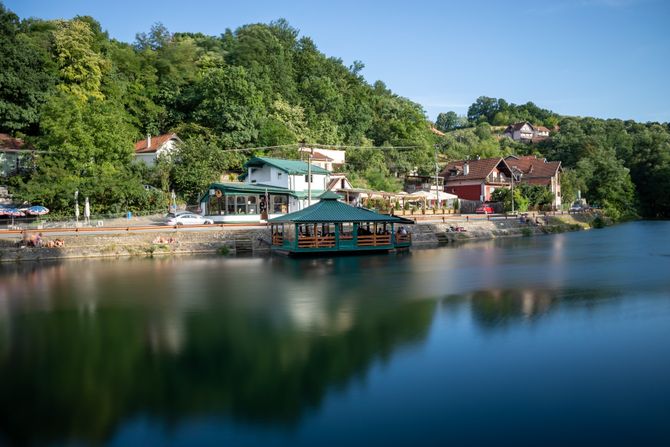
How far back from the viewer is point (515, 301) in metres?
18.9

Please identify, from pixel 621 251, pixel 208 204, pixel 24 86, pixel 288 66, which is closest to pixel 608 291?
pixel 621 251

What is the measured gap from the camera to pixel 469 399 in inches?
403

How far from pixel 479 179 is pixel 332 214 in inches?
1404

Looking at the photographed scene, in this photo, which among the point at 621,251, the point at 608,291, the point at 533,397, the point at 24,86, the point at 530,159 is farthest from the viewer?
the point at 530,159

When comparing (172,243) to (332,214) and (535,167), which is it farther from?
(535,167)

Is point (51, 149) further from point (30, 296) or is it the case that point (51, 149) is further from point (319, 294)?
point (319, 294)

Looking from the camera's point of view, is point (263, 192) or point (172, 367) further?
point (263, 192)

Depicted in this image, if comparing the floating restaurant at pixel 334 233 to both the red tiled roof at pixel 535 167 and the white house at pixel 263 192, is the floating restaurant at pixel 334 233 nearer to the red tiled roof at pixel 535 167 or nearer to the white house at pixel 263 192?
the white house at pixel 263 192

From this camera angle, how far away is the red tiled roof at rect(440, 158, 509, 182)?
63.8 m

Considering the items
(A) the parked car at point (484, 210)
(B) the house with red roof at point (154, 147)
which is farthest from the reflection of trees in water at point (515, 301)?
(B) the house with red roof at point (154, 147)

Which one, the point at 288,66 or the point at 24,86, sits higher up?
the point at 288,66

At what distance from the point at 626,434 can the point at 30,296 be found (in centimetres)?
2068

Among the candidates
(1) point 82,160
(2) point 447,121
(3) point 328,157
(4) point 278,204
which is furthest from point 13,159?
(2) point 447,121

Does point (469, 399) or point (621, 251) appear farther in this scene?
point (621, 251)
